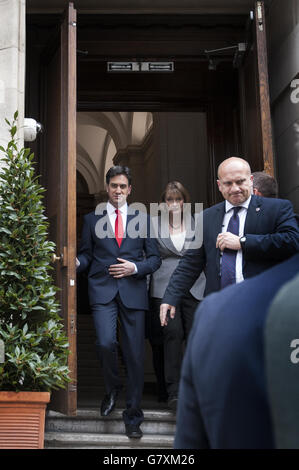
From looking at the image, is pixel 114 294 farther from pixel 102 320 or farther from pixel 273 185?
pixel 273 185

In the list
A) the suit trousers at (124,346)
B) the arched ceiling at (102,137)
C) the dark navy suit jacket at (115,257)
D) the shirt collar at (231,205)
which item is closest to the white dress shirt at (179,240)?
the dark navy suit jacket at (115,257)

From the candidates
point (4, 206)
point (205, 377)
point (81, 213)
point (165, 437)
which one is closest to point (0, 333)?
point (4, 206)

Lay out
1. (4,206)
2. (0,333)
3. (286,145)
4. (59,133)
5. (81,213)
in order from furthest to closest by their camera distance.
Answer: (81,213) < (286,145) < (59,133) < (4,206) < (0,333)

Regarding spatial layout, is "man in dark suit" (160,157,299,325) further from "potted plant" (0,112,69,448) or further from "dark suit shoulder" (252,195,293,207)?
"potted plant" (0,112,69,448)

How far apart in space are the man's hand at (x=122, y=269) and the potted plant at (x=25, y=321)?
51 cm

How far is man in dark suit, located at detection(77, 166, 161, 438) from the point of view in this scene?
514cm

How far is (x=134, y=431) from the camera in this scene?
500cm

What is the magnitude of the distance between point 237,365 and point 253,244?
3.30 meters

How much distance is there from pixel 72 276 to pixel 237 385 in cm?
451

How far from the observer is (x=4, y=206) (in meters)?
4.82

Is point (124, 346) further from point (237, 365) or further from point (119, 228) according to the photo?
point (237, 365)

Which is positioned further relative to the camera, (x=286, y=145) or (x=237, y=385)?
(x=286, y=145)

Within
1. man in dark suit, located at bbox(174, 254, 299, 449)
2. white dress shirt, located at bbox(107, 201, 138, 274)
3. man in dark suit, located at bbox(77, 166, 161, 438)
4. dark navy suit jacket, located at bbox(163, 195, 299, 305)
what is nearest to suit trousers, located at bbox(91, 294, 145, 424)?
man in dark suit, located at bbox(77, 166, 161, 438)

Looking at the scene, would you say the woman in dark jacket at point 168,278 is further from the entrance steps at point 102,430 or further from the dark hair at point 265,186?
the dark hair at point 265,186
